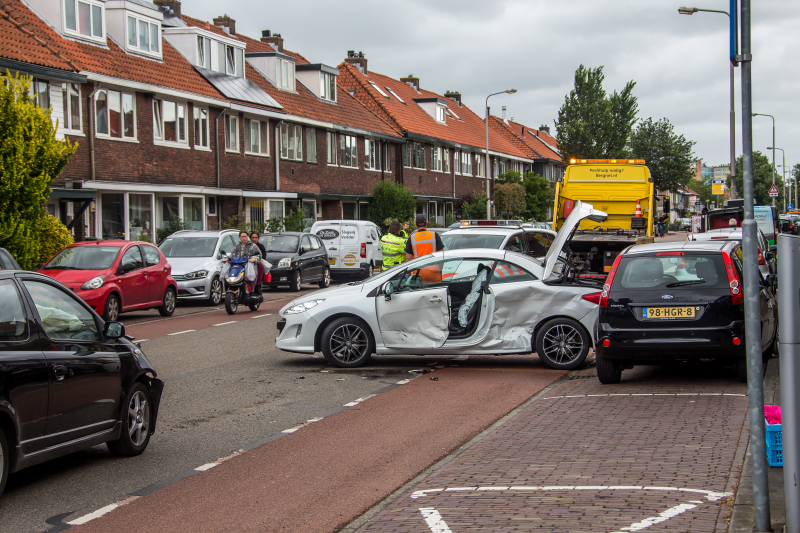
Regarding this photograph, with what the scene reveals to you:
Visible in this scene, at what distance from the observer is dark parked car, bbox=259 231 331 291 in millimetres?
24375

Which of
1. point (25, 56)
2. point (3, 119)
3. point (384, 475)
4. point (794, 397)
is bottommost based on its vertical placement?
point (384, 475)

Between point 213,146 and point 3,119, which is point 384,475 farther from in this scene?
point 213,146

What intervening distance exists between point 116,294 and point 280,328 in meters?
6.55

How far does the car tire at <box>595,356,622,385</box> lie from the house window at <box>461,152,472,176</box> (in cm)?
5006

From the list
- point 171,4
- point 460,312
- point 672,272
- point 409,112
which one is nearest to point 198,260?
point 460,312

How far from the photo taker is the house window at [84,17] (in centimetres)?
2683

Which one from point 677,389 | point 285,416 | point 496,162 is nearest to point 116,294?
point 285,416

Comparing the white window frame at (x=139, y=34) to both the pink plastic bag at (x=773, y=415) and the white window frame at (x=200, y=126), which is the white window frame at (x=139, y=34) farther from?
the pink plastic bag at (x=773, y=415)

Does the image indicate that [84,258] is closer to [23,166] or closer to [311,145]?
[23,166]

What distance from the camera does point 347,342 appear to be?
1135 cm

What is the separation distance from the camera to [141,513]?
5.45 meters

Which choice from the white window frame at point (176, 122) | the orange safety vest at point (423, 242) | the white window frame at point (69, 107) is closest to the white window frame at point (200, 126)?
the white window frame at point (176, 122)

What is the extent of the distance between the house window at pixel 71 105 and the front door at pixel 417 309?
1694 cm

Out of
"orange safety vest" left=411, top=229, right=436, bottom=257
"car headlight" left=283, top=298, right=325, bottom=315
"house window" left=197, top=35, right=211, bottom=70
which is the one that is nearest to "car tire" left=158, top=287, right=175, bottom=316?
"orange safety vest" left=411, top=229, right=436, bottom=257
